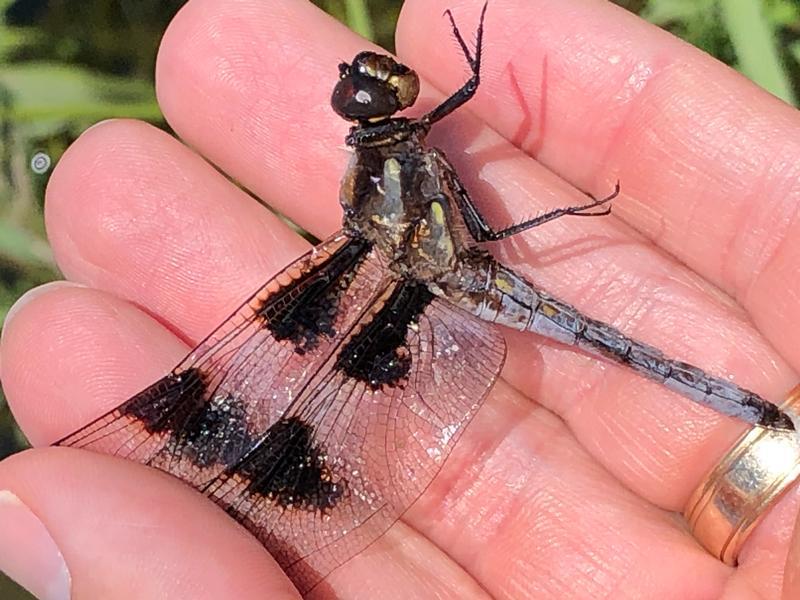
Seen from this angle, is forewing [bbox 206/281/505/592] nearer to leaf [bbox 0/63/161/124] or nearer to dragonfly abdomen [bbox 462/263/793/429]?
dragonfly abdomen [bbox 462/263/793/429]

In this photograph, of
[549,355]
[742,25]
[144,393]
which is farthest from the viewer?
[742,25]

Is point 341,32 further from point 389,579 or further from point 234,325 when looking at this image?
point 389,579

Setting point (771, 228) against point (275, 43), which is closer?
point (771, 228)

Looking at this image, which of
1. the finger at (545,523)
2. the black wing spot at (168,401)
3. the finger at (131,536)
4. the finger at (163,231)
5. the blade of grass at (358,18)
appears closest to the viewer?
the finger at (131,536)

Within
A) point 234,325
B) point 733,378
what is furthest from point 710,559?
point 234,325

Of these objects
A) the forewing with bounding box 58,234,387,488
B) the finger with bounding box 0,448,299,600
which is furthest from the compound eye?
the finger with bounding box 0,448,299,600

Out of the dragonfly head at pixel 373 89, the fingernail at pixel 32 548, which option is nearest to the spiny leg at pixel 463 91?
the dragonfly head at pixel 373 89

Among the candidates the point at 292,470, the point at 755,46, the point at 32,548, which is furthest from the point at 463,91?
the point at 32,548

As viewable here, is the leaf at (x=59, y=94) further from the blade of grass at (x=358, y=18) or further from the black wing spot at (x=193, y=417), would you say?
the black wing spot at (x=193, y=417)
